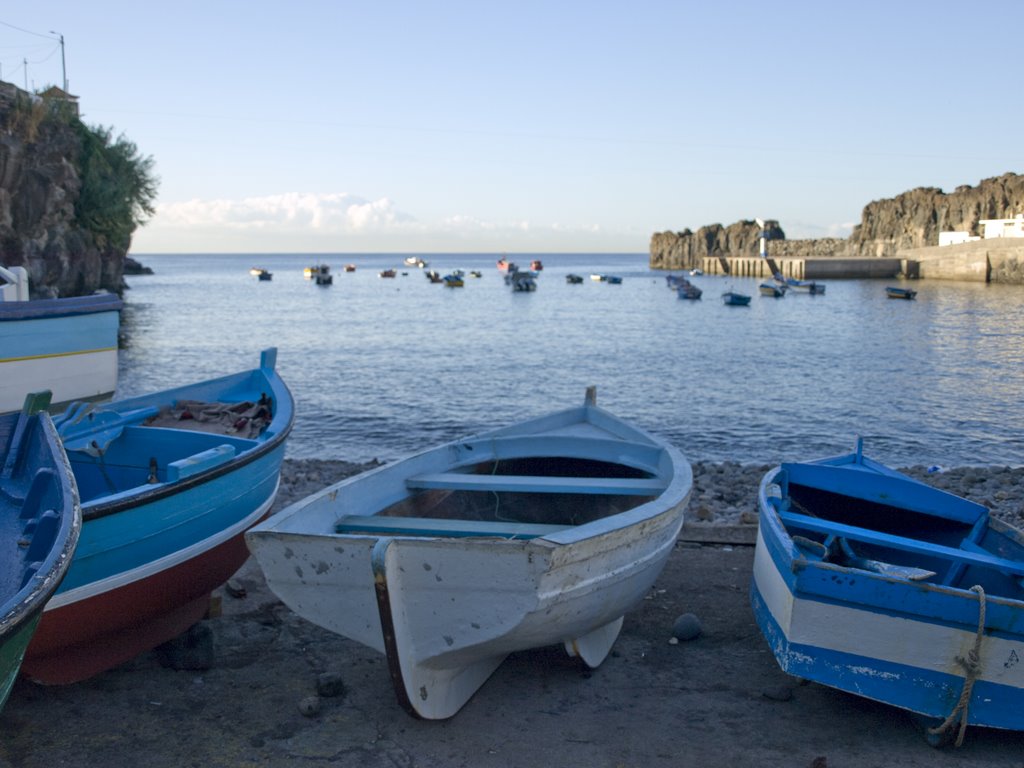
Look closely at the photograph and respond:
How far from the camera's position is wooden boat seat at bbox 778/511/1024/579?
5.39 m

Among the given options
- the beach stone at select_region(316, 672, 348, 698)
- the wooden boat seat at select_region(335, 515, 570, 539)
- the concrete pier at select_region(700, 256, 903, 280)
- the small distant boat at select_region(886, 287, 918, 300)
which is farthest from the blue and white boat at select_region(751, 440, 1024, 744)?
the concrete pier at select_region(700, 256, 903, 280)

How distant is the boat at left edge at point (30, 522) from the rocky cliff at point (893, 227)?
110591 mm

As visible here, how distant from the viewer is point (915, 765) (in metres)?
4.88

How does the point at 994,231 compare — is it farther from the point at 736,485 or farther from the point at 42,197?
the point at 736,485

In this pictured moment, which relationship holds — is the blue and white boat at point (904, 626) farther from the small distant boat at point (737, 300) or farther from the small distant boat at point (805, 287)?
the small distant boat at point (805, 287)

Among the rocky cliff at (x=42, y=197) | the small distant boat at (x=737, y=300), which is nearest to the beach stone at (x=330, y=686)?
the rocky cliff at (x=42, y=197)

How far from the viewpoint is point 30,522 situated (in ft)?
15.4

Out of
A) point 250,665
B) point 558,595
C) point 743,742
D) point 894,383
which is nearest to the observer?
point 558,595

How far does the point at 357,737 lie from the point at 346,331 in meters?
43.2

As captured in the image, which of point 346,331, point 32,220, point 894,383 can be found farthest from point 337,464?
point 32,220

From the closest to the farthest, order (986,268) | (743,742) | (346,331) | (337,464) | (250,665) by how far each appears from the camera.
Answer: (743,742)
(250,665)
(337,464)
(346,331)
(986,268)

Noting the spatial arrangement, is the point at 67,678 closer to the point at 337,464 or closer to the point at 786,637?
the point at 786,637

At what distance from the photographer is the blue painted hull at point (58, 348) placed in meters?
11.5

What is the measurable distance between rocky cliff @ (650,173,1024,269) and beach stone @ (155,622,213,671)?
110 meters
